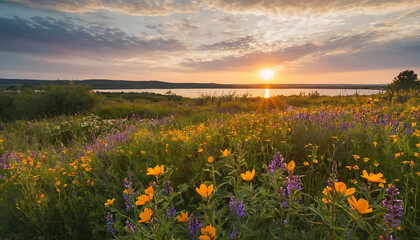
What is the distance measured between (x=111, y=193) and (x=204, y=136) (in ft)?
5.65

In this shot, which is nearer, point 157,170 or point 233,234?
point 157,170

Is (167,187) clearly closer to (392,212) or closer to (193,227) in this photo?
(193,227)

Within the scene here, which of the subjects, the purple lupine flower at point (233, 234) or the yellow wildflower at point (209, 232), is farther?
the purple lupine flower at point (233, 234)

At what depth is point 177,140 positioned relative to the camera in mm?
3924

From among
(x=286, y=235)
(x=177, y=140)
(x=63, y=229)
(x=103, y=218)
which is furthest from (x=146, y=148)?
(x=286, y=235)

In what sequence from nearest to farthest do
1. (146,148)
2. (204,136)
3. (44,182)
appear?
1. (44,182)
2. (146,148)
3. (204,136)

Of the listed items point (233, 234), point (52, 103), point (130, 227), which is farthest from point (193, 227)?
point (52, 103)

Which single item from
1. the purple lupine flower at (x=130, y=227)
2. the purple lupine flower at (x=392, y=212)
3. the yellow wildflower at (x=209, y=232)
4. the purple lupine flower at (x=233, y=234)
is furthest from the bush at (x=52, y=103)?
the purple lupine flower at (x=392, y=212)

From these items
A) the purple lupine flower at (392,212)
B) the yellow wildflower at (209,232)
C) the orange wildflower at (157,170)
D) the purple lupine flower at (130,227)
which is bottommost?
the purple lupine flower at (130,227)

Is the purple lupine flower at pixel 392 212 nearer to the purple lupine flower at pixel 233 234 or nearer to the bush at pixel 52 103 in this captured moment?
the purple lupine flower at pixel 233 234

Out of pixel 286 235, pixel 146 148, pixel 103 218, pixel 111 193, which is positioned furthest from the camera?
pixel 146 148

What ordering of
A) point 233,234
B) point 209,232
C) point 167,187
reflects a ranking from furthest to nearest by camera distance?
point 167,187 < point 233,234 < point 209,232

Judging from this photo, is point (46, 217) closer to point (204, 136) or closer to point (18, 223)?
point (18, 223)

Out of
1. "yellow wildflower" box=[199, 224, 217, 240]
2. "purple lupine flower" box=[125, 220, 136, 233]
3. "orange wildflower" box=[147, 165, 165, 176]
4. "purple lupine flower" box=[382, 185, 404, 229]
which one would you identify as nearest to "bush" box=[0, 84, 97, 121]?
"purple lupine flower" box=[125, 220, 136, 233]
